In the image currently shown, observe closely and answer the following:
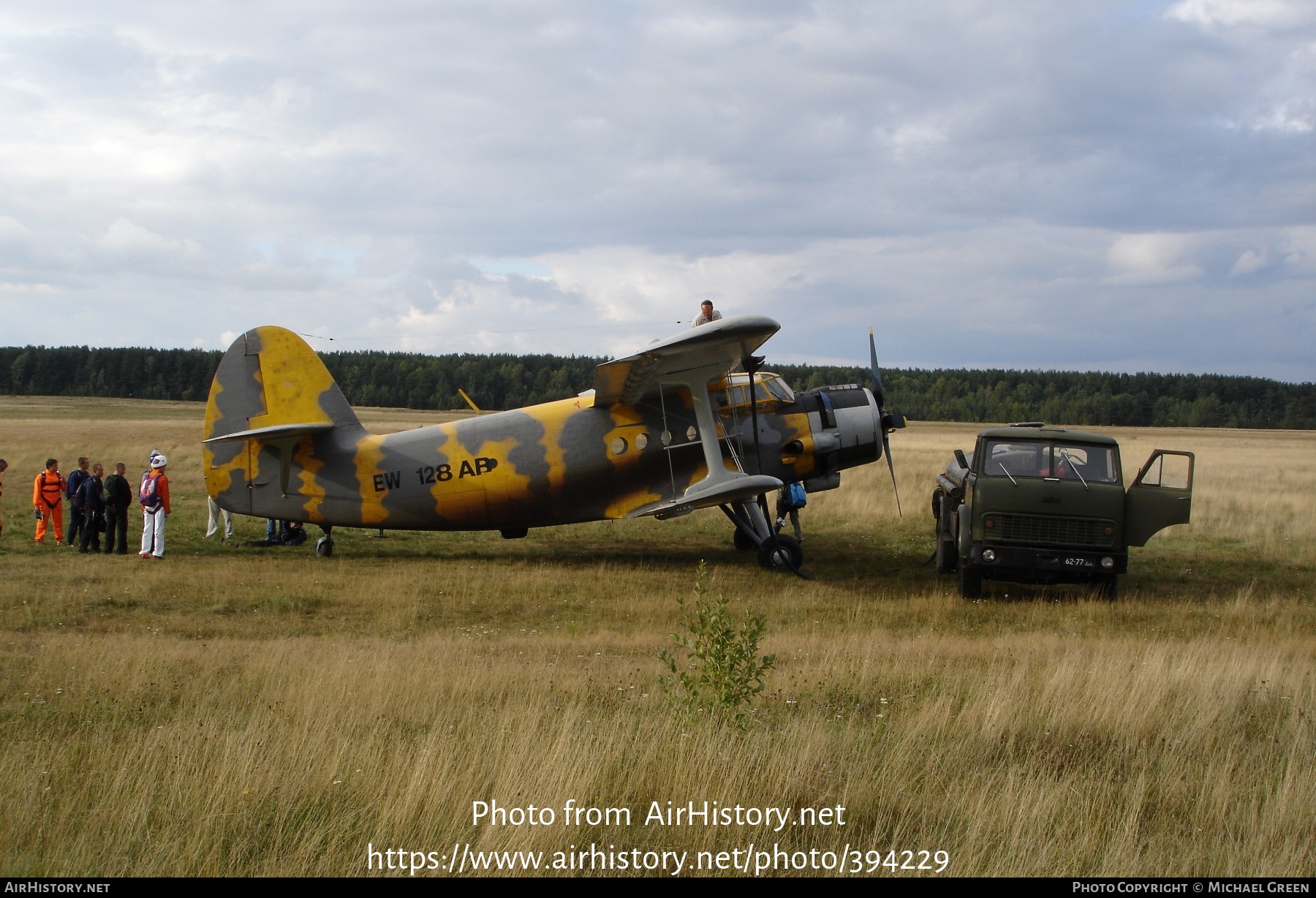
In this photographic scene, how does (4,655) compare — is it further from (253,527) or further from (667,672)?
(253,527)

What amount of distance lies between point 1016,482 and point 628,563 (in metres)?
6.66

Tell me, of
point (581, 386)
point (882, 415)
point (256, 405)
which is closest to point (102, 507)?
point (256, 405)

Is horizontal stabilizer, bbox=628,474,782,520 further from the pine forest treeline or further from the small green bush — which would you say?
the pine forest treeline

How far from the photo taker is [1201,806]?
510 centimetres

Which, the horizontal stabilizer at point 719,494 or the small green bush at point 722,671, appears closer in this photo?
the small green bush at point 722,671

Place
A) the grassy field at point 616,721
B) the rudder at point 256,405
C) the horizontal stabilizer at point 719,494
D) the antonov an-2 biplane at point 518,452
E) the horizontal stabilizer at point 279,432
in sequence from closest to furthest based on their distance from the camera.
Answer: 1. the grassy field at point 616,721
2. the horizontal stabilizer at point 719,494
3. the horizontal stabilizer at point 279,432
4. the antonov an-2 biplane at point 518,452
5. the rudder at point 256,405

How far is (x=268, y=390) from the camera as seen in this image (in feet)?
54.4

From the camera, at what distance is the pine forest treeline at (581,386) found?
108 metres

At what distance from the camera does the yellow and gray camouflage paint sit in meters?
15.8

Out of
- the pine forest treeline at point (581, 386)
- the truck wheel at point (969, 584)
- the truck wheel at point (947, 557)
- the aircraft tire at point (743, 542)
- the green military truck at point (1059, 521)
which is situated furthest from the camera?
the pine forest treeline at point (581, 386)

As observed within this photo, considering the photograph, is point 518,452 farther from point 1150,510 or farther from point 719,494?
point 1150,510

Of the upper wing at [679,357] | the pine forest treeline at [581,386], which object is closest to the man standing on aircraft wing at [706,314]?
the upper wing at [679,357]

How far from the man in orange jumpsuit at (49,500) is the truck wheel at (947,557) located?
15.8 m

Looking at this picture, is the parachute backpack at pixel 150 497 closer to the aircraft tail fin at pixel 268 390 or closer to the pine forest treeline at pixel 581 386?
the aircraft tail fin at pixel 268 390
